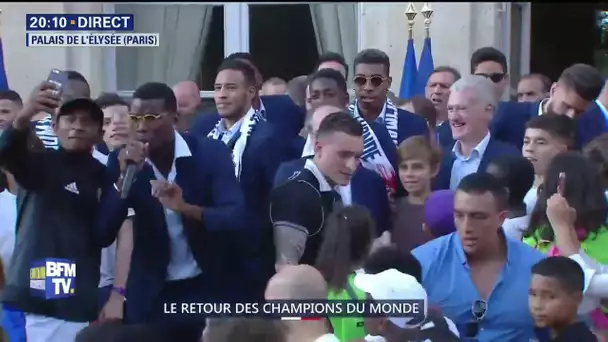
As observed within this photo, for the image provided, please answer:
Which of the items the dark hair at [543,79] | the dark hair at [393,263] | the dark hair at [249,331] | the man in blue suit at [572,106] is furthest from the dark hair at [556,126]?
the dark hair at [249,331]

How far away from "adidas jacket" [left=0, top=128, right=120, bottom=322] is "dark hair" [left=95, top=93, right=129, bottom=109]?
226mm

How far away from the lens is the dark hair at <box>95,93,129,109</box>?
3.25 m

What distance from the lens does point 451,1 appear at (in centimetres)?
395

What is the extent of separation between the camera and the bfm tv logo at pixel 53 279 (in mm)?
3033

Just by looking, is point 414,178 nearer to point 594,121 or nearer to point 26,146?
point 594,121

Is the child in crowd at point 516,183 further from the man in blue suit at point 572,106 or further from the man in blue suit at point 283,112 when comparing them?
the man in blue suit at point 283,112

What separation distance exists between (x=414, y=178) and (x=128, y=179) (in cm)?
82

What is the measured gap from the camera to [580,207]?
119 inches

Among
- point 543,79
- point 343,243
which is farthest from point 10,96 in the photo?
point 543,79

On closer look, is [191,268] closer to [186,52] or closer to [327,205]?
[327,205]

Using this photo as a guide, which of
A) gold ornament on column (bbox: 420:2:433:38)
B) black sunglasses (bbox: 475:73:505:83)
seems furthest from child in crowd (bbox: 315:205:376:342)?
black sunglasses (bbox: 475:73:505:83)

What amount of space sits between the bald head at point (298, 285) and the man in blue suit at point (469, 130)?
2.92ft

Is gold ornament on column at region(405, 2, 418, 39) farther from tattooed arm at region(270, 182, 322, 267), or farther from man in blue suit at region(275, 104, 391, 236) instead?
tattooed arm at region(270, 182, 322, 267)

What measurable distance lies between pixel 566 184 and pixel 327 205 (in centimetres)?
60
